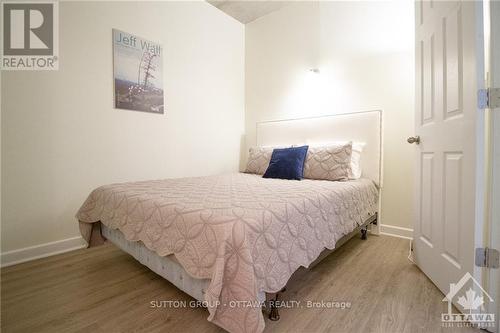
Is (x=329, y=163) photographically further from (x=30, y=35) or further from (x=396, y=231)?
(x=30, y=35)

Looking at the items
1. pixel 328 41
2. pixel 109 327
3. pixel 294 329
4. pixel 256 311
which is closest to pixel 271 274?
pixel 256 311

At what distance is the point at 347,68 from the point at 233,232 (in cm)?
259

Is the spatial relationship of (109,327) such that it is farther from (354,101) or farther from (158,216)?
(354,101)

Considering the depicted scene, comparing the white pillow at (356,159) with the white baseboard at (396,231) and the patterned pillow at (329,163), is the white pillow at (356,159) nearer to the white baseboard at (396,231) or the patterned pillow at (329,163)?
the patterned pillow at (329,163)

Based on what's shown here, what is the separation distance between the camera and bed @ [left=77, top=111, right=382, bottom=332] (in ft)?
3.14

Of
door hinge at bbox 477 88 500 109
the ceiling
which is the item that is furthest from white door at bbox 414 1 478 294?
the ceiling

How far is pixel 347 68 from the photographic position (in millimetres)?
2789

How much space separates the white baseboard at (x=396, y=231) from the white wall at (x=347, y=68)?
0.04 metres

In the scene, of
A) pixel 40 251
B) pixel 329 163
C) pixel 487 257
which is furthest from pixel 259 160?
pixel 40 251

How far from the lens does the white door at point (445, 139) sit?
1206 mm

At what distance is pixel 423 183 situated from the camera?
5.54 ft

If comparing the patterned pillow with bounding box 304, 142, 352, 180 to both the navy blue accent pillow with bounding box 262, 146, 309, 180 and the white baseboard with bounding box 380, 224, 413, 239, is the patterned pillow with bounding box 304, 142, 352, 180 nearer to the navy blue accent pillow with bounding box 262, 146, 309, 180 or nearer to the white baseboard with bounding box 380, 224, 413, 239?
the navy blue accent pillow with bounding box 262, 146, 309, 180

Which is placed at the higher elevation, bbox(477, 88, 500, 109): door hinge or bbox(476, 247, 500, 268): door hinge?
bbox(477, 88, 500, 109): door hinge

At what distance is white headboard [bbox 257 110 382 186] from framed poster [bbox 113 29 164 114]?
1567 millimetres
